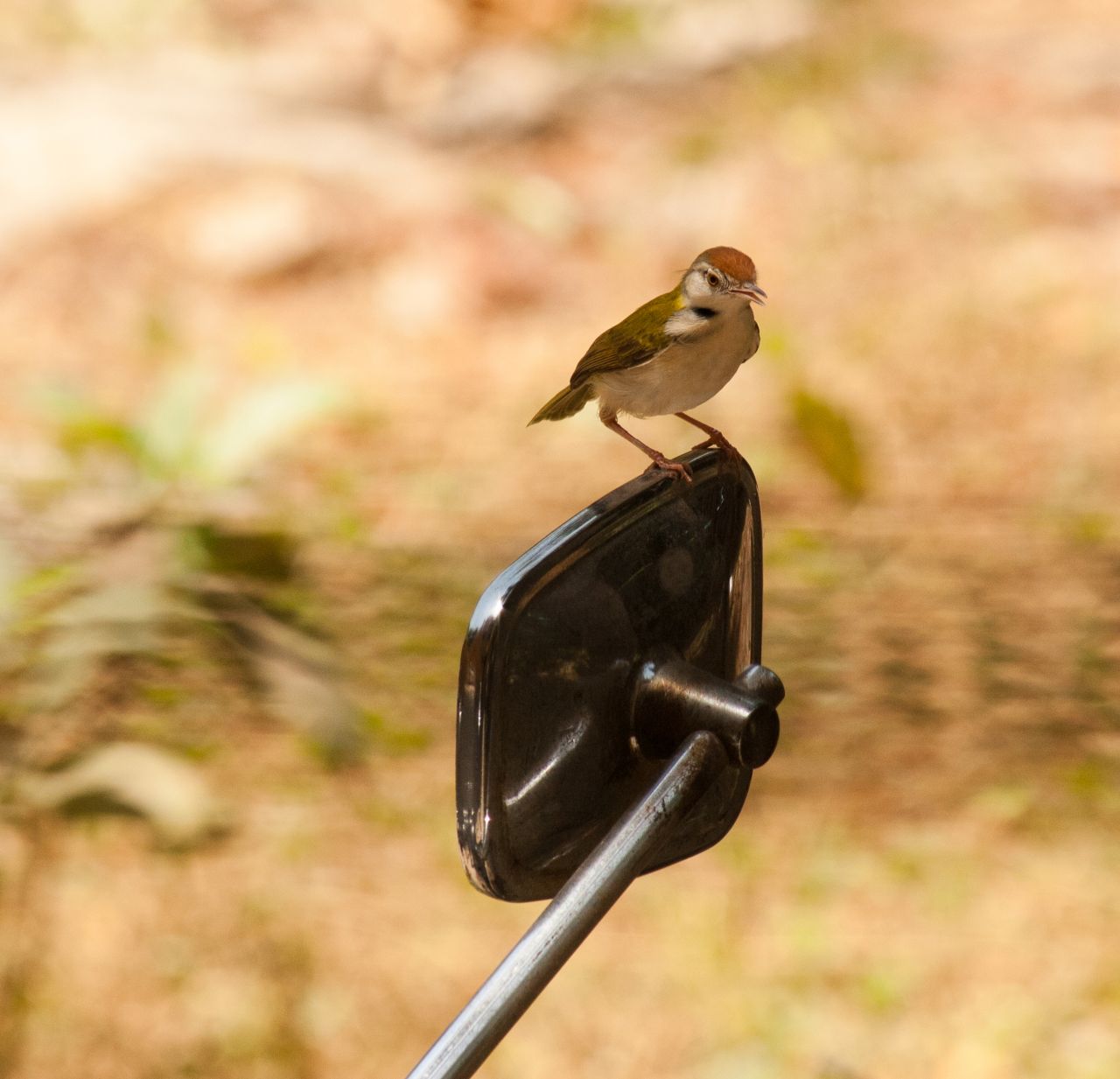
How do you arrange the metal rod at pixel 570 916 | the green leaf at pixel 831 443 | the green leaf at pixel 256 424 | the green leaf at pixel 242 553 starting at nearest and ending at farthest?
1. the metal rod at pixel 570 916
2. the green leaf at pixel 242 553
3. the green leaf at pixel 256 424
4. the green leaf at pixel 831 443

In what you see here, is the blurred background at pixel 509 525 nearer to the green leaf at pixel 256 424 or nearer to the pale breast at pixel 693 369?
the green leaf at pixel 256 424

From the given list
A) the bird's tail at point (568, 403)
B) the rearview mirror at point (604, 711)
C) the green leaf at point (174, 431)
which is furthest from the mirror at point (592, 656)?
the green leaf at point (174, 431)

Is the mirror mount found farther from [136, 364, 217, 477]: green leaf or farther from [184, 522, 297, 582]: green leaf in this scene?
[136, 364, 217, 477]: green leaf

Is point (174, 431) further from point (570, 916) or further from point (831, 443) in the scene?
point (570, 916)

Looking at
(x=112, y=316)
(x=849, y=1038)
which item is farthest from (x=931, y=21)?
(x=849, y=1038)

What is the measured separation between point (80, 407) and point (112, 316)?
2.68m

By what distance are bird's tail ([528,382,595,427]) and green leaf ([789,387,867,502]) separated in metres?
2.30

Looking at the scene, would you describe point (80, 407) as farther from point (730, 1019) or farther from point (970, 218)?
point (970, 218)

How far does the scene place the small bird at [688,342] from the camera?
1514mm

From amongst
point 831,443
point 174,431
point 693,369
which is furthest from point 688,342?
point 831,443

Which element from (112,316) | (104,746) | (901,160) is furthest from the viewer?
(901,160)

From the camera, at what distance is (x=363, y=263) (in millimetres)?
6184

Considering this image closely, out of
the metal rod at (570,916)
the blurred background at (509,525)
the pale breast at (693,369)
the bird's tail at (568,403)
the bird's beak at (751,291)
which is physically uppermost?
the bird's beak at (751,291)

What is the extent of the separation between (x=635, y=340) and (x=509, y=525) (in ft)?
9.43
